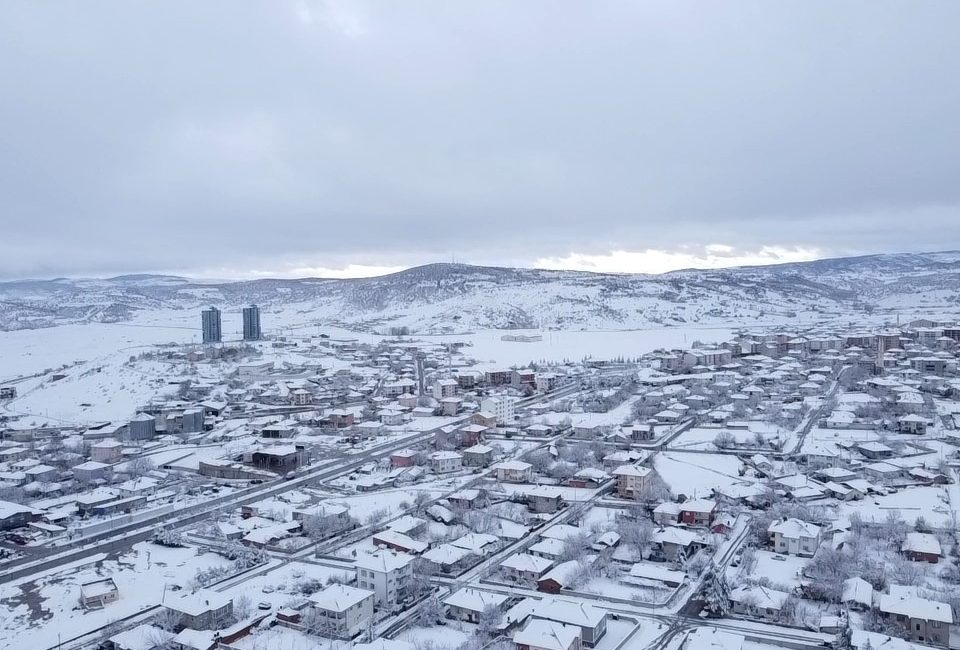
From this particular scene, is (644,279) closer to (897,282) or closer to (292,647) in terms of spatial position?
(897,282)

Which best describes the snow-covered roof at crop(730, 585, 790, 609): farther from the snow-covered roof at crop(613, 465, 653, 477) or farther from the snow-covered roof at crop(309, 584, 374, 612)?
the snow-covered roof at crop(309, 584, 374, 612)

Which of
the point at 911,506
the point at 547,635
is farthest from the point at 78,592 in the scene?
the point at 911,506

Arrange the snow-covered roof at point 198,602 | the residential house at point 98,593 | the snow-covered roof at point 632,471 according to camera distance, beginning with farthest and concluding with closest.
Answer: the snow-covered roof at point 632,471 < the residential house at point 98,593 < the snow-covered roof at point 198,602

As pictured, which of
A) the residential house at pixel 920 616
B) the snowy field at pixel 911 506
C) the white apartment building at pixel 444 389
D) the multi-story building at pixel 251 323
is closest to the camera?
the residential house at pixel 920 616

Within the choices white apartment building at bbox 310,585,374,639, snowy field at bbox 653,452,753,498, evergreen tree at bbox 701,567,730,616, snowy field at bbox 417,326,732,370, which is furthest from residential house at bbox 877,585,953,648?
snowy field at bbox 417,326,732,370

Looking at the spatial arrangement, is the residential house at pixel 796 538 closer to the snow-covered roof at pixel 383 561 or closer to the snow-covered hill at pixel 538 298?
the snow-covered roof at pixel 383 561

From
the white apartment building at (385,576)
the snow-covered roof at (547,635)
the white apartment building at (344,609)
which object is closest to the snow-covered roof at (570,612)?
the snow-covered roof at (547,635)

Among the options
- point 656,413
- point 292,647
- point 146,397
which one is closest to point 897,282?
point 656,413
